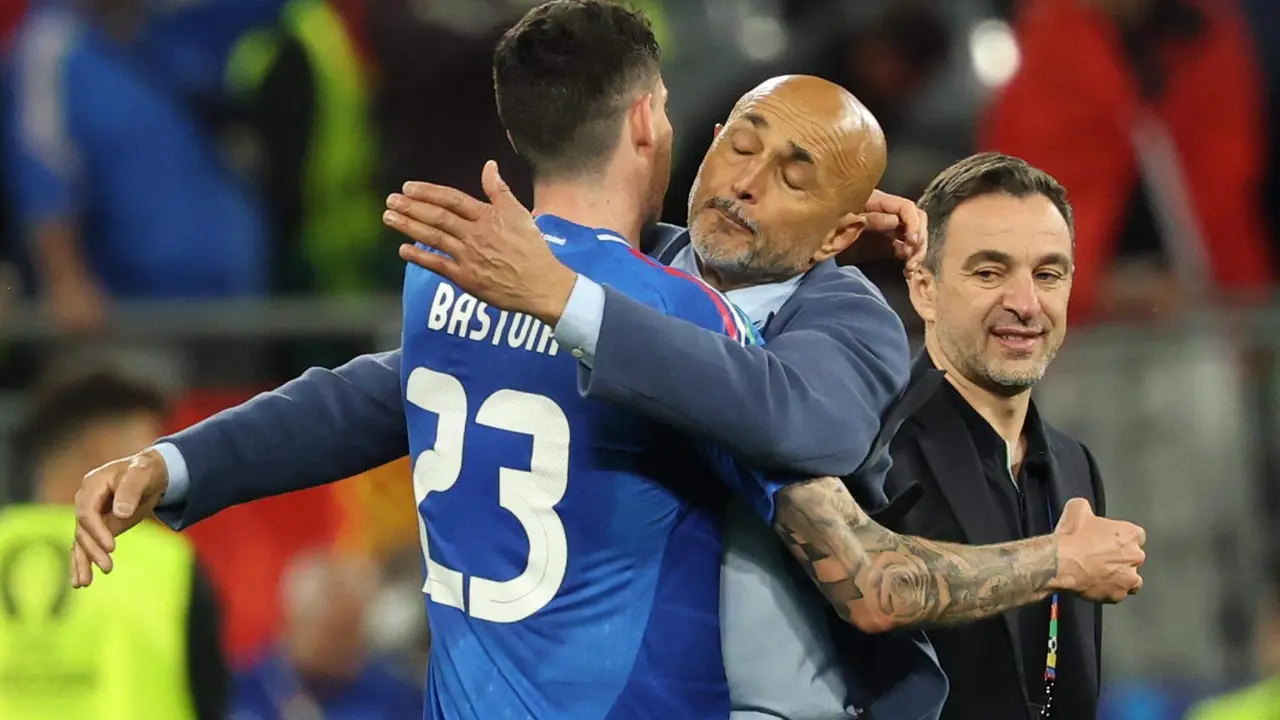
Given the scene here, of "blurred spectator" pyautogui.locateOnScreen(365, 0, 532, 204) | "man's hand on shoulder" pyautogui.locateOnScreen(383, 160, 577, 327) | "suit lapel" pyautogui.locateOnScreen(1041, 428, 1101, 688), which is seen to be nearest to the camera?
"man's hand on shoulder" pyautogui.locateOnScreen(383, 160, 577, 327)

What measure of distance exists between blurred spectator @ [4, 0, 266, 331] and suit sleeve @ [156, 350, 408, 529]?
4024 mm

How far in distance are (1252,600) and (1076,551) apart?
12.7 ft

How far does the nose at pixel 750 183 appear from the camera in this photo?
3.54 meters

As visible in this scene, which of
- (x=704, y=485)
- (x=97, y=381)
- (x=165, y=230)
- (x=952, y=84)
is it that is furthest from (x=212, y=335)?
(x=704, y=485)

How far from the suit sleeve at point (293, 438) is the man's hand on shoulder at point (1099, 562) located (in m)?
1.24

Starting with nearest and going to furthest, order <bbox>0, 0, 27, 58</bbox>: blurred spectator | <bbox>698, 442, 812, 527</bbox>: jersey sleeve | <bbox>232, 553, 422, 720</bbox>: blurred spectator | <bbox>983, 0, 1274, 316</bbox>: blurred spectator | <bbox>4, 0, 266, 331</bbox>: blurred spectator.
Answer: <bbox>698, 442, 812, 527</bbox>: jersey sleeve → <bbox>232, 553, 422, 720</bbox>: blurred spectator → <bbox>983, 0, 1274, 316</bbox>: blurred spectator → <bbox>4, 0, 266, 331</bbox>: blurred spectator → <bbox>0, 0, 27, 58</bbox>: blurred spectator

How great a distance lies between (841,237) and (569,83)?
→ 548mm

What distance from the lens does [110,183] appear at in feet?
25.6

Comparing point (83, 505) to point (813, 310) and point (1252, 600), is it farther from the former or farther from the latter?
point (1252, 600)

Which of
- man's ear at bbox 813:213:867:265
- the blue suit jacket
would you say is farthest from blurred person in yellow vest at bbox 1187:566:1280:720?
man's ear at bbox 813:213:867:265

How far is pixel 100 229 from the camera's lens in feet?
25.6

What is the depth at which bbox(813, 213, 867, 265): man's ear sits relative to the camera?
360 centimetres

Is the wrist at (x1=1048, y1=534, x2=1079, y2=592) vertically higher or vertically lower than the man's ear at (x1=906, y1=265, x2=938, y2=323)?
lower

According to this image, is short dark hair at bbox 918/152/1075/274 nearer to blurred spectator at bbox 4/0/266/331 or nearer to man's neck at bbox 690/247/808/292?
man's neck at bbox 690/247/808/292
